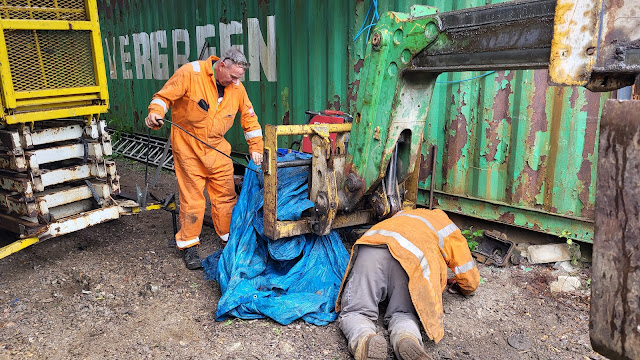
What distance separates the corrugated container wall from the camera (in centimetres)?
402

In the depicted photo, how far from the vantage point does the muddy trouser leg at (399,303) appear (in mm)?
2918

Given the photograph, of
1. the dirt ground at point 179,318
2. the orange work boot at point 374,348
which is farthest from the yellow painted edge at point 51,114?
the orange work boot at point 374,348

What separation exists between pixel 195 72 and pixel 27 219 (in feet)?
5.70

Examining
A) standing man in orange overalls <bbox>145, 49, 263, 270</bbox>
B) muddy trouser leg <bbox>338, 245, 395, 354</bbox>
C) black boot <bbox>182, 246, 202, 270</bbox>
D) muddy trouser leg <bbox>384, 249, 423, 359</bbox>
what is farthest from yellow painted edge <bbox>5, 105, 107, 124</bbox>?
muddy trouser leg <bbox>384, 249, 423, 359</bbox>

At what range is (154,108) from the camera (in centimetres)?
378

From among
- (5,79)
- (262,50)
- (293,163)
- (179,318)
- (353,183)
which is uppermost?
(262,50)

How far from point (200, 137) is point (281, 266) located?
4.21 ft

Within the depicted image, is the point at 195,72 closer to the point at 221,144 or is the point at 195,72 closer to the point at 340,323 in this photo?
the point at 221,144

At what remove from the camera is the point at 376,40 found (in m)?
2.97

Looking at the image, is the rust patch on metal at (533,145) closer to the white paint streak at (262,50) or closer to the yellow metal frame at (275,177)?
the yellow metal frame at (275,177)

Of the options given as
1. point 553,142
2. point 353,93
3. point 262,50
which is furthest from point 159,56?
point 553,142

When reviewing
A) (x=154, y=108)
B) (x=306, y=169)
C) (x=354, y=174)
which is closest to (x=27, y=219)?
(x=154, y=108)

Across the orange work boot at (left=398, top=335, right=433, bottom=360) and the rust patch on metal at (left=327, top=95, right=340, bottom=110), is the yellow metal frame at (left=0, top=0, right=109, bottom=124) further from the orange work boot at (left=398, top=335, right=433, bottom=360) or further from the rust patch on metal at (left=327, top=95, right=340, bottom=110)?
the orange work boot at (left=398, top=335, right=433, bottom=360)

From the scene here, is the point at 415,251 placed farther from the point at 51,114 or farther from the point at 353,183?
the point at 51,114
